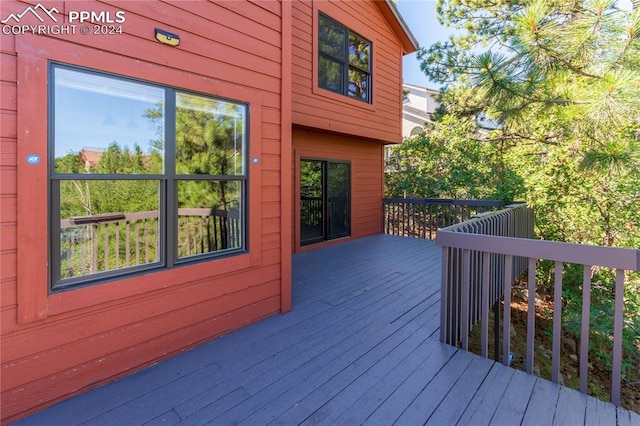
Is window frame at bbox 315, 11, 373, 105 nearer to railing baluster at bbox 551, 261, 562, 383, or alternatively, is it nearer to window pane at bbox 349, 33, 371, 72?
window pane at bbox 349, 33, 371, 72

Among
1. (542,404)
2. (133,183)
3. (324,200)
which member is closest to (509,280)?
(542,404)

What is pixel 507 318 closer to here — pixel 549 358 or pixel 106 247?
pixel 549 358

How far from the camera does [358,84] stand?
6.93 meters

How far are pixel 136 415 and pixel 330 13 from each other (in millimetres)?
6539

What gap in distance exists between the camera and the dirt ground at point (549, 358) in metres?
3.69

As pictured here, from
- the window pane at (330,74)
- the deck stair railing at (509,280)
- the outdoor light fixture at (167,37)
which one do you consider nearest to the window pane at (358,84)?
the window pane at (330,74)

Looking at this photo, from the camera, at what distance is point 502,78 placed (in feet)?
14.4

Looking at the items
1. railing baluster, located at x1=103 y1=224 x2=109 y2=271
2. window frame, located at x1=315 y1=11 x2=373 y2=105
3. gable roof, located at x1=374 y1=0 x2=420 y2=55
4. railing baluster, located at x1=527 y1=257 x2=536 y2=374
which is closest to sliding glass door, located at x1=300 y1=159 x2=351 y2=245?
window frame, located at x1=315 y1=11 x2=373 y2=105

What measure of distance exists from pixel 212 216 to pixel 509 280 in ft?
8.35

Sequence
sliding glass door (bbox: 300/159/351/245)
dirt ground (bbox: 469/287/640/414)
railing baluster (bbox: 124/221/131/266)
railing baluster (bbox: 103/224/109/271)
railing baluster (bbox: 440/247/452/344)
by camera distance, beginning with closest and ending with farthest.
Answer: railing baluster (bbox: 103/224/109/271), railing baluster (bbox: 124/221/131/266), railing baluster (bbox: 440/247/452/344), dirt ground (bbox: 469/287/640/414), sliding glass door (bbox: 300/159/351/245)

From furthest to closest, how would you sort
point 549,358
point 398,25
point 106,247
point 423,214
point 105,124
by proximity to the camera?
point 423,214, point 398,25, point 549,358, point 106,247, point 105,124

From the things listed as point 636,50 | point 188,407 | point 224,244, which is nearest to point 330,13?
point 636,50

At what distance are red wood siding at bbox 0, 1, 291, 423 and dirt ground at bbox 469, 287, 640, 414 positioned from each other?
8.39 feet

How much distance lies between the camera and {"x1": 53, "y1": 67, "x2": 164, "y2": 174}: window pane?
2023mm
